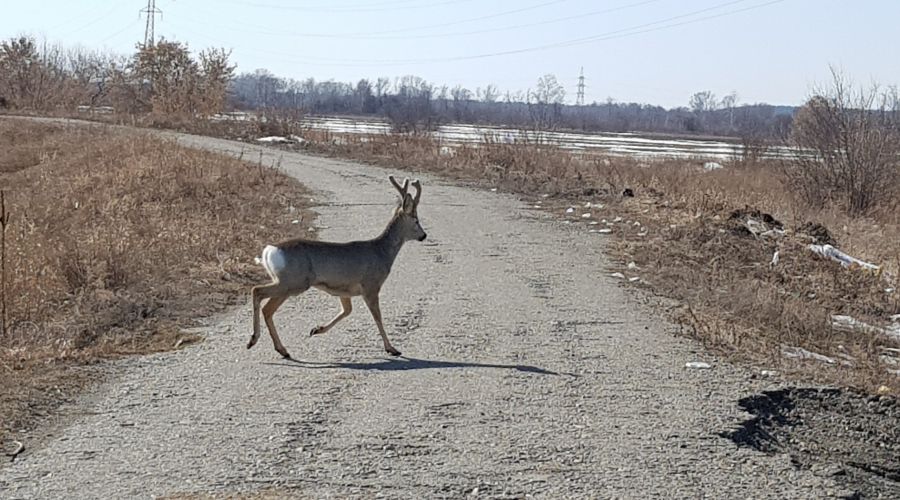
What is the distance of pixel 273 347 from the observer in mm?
9656

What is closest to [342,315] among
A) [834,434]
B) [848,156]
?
[834,434]

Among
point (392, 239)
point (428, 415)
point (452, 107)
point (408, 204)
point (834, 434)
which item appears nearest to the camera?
point (428, 415)

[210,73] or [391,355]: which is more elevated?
[210,73]

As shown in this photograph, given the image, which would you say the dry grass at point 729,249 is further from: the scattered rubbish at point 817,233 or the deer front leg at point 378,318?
the deer front leg at point 378,318

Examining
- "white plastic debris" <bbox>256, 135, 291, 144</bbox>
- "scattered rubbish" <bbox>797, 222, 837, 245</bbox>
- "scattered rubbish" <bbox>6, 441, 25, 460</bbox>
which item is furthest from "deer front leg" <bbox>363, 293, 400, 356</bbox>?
"white plastic debris" <bbox>256, 135, 291, 144</bbox>

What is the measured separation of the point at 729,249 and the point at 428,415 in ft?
34.9

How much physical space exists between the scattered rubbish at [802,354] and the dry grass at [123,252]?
5.50m

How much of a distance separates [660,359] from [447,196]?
1584 centimetres

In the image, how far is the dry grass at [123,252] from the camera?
9477 millimetres

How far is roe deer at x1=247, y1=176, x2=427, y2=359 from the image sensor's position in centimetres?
905

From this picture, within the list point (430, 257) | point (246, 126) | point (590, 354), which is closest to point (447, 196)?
point (430, 257)

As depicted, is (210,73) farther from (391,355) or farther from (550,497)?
(550,497)

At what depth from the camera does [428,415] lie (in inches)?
297

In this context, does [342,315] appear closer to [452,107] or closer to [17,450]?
[17,450]
